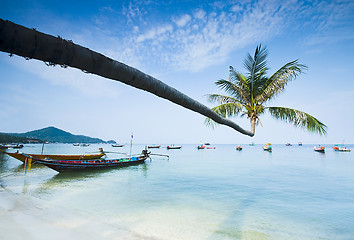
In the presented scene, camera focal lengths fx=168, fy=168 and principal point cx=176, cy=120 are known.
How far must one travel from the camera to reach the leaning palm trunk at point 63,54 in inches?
39.5

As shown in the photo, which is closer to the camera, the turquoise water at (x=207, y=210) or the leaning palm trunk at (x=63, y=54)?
the leaning palm trunk at (x=63, y=54)

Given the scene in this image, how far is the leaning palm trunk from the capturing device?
1.00 metres

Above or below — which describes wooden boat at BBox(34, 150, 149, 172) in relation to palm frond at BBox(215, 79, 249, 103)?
below

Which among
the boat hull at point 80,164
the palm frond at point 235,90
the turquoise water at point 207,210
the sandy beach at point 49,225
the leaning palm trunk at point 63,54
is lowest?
the turquoise water at point 207,210

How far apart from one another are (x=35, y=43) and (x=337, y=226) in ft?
35.4

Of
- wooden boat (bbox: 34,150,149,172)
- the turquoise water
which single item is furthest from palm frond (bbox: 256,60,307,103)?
wooden boat (bbox: 34,150,149,172)

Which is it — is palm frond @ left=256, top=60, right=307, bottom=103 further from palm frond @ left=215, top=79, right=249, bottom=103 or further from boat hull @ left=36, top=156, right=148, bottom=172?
boat hull @ left=36, top=156, right=148, bottom=172

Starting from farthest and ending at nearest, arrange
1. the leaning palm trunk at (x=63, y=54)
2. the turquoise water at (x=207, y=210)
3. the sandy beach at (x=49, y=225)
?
the turquoise water at (x=207, y=210) → the sandy beach at (x=49, y=225) → the leaning palm trunk at (x=63, y=54)

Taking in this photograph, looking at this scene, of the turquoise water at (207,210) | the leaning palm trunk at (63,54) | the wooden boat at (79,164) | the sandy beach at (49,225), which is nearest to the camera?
the leaning palm trunk at (63,54)

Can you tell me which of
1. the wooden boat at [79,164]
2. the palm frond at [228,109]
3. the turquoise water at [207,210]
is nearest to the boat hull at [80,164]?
the wooden boat at [79,164]

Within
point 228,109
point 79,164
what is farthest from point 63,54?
point 79,164

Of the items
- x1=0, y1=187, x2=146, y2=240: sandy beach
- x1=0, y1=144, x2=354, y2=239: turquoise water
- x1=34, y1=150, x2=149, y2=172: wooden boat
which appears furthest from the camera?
x1=34, y1=150, x2=149, y2=172: wooden boat

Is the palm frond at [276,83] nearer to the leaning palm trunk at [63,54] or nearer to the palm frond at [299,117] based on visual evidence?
the palm frond at [299,117]

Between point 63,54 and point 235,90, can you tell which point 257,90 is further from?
point 63,54
